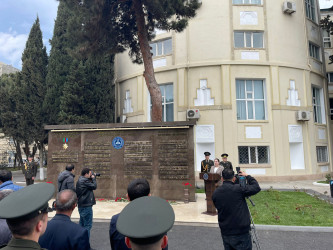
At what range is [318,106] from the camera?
2011cm

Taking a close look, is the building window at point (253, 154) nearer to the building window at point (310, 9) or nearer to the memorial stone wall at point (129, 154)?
the memorial stone wall at point (129, 154)

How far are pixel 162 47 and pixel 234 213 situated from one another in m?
17.1

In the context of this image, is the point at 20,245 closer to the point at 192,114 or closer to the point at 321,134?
the point at 192,114

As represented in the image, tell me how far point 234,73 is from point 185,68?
11.0 ft

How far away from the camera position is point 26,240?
175 centimetres

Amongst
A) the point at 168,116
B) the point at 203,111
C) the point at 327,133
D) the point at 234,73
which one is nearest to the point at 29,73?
the point at 168,116

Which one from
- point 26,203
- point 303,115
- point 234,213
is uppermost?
point 303,115

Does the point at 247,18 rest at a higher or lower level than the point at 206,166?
higher

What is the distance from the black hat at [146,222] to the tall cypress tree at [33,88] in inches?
831

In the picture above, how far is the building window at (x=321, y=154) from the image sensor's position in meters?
19.1

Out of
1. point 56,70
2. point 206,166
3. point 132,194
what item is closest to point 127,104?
point 56,70

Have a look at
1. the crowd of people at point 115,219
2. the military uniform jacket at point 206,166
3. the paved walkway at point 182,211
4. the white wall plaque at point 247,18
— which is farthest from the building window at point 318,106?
the crowd of people at point 115,219

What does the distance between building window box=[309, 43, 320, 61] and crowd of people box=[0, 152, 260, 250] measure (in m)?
19.9

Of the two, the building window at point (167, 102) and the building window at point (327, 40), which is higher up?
the building window at point (327, 40)
